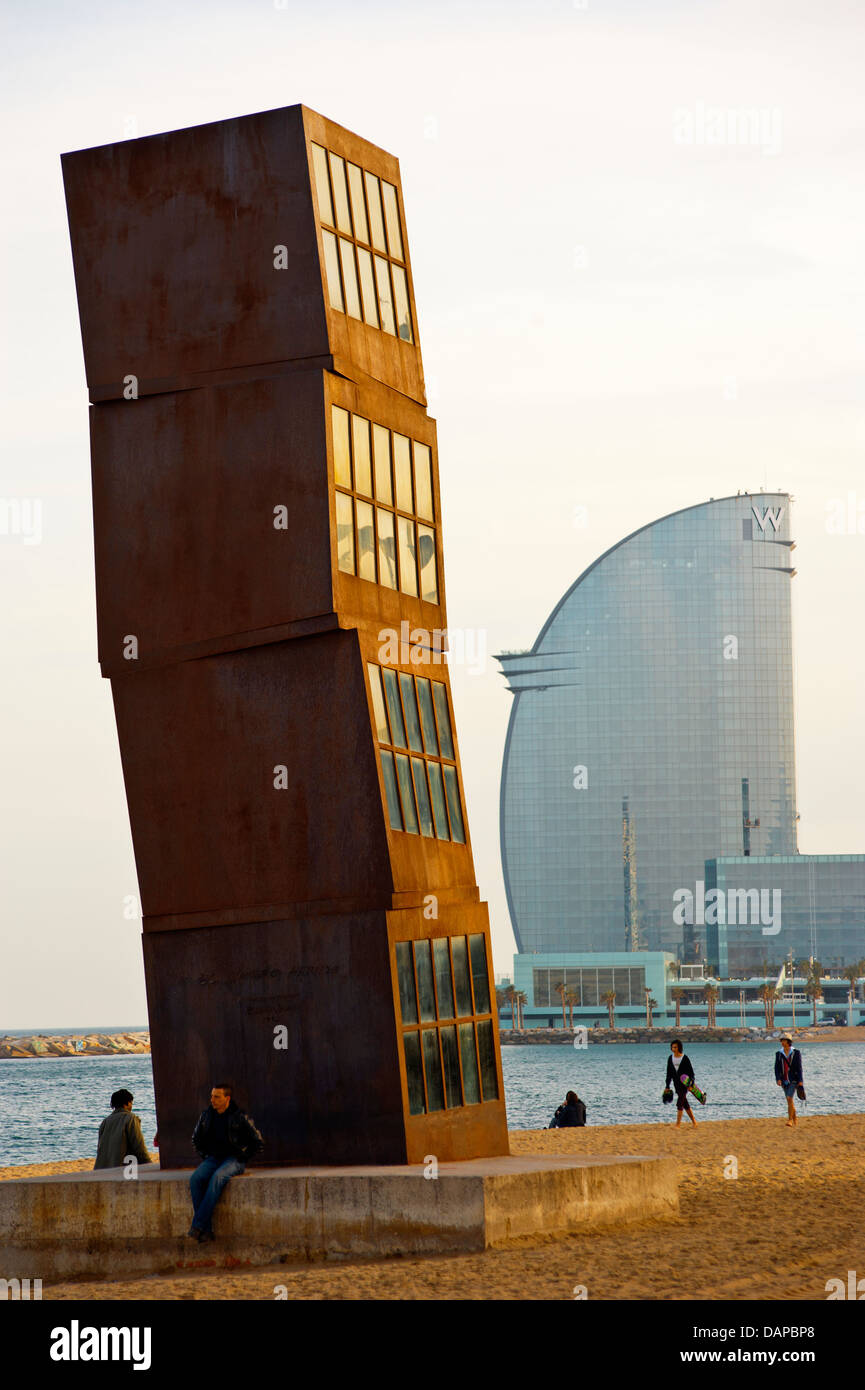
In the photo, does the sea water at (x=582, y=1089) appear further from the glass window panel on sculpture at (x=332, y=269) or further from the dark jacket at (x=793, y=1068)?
the dark jacket at (x=793, y=1068)

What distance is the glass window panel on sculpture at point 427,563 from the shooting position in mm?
16500

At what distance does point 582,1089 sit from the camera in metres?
78.5

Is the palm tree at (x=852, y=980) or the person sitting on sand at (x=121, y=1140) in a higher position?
the person sitting on sand at (x=121, y=1140)

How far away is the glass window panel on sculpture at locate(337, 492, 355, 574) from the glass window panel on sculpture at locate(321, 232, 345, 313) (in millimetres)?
1753

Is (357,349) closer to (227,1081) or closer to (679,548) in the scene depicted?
(227,1081)

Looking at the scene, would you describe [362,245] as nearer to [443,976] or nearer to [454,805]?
[454,805]

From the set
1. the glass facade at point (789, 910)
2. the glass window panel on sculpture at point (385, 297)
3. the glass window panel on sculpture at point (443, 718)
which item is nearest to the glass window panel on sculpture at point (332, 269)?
the glass window panel on sculpture at point (385, 297)

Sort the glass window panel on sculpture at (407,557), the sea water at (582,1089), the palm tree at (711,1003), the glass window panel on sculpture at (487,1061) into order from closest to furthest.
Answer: the glass window panel on sculpture at (487,1061) < the glass window panel on sculpture at (407,557) < the sea water at (582,1089) < the palm tree at (711,1003)

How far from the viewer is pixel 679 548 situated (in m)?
167

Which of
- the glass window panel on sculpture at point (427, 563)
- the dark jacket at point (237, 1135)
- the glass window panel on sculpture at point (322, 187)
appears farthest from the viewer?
the glass window panel on sculpture at point (427, 563)

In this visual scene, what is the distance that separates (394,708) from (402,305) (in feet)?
13.6

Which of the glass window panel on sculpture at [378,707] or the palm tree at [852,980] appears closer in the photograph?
the glass window panel on sculpture at [378,707]

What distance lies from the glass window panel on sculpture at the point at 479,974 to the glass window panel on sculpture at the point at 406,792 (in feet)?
4.70
